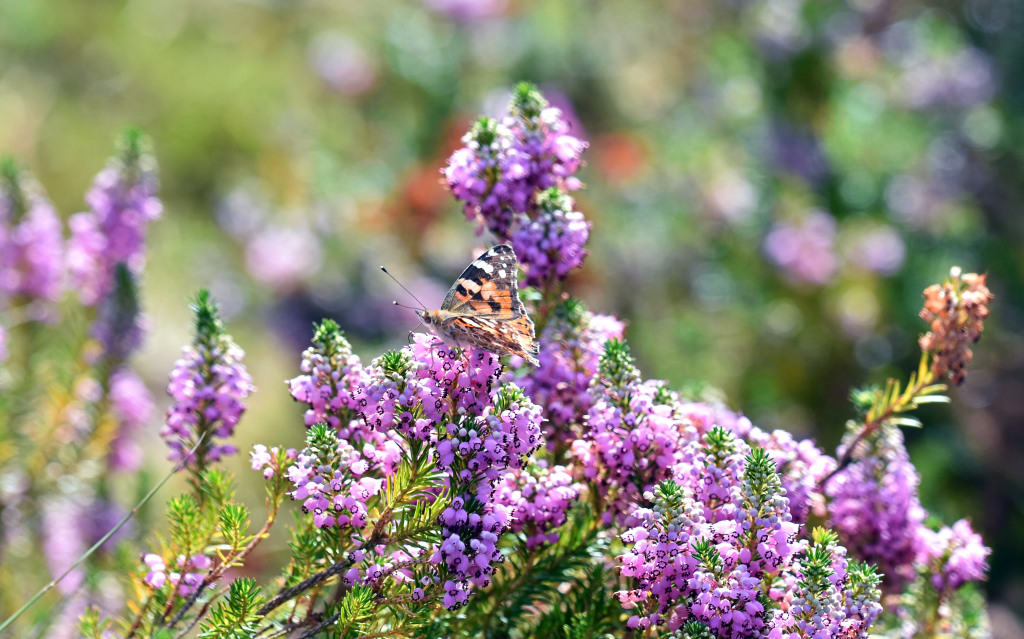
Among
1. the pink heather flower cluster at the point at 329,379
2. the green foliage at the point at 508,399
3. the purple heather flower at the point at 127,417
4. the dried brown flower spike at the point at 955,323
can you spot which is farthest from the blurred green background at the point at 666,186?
the pink heather flower cluster at the point at 329,379

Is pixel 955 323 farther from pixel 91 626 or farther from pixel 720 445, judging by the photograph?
pixel 91 626

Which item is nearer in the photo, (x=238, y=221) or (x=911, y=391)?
(x=911, y=391)

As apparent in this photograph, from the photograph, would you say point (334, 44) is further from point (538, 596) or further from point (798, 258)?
point (538, 596)

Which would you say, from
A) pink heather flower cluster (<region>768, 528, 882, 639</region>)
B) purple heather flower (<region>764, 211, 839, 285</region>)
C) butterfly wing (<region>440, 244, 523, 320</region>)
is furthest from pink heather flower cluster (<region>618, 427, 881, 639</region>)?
purple heather flower (<region>764, 211, 839, 285</region>)

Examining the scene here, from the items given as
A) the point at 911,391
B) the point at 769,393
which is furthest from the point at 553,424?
the point at 769,393

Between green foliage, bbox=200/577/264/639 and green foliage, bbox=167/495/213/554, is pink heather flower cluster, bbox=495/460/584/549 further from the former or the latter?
green foliage, bbox=167/495/213/554

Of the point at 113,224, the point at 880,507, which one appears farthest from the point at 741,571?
the point at 113,224
